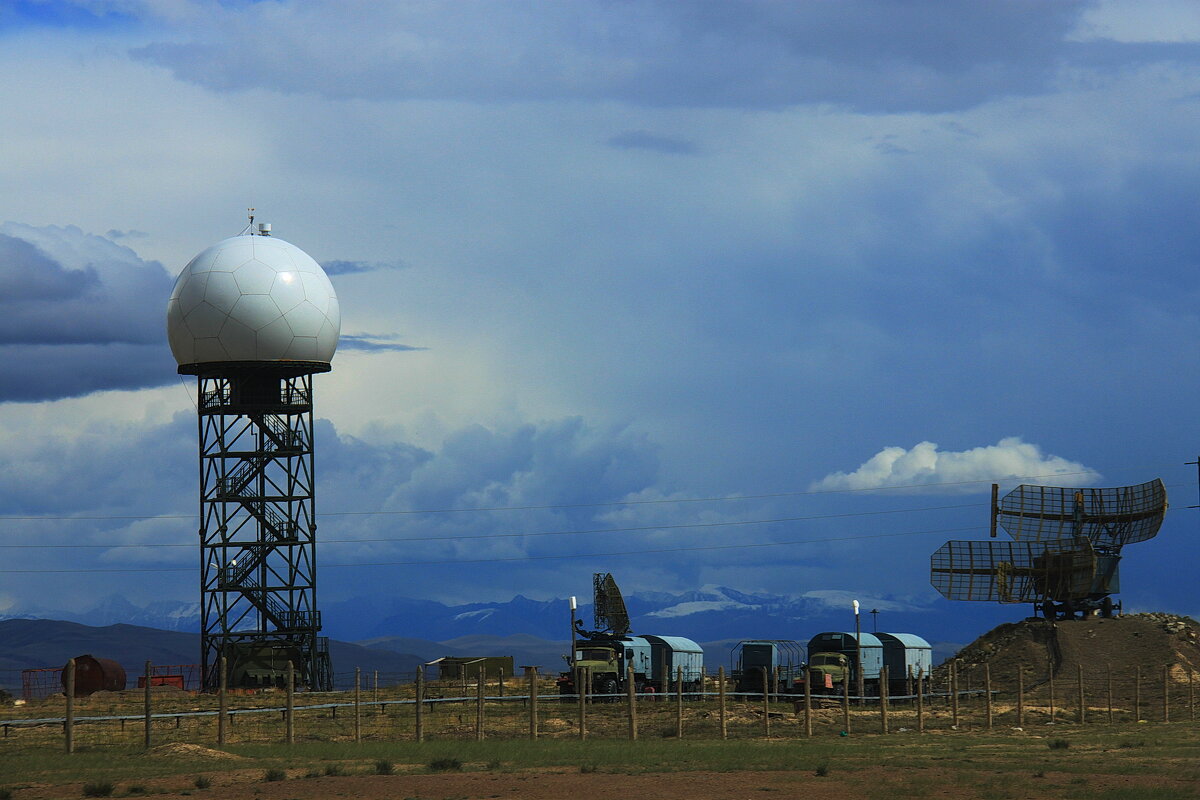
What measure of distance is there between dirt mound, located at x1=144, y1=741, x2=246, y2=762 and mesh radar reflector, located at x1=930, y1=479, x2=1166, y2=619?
5032 centimetres

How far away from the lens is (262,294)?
70500 millimetres

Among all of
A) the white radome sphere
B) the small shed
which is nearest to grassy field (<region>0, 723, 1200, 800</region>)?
the white radome sphere

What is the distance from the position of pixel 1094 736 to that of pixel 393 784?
26.4m

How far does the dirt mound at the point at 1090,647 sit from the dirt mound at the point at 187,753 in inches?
1777

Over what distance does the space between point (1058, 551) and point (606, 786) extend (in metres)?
55.3

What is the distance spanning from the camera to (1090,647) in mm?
76312

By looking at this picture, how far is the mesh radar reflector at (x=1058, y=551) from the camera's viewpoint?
3155 inches

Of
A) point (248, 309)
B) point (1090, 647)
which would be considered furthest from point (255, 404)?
point (1090, 647)

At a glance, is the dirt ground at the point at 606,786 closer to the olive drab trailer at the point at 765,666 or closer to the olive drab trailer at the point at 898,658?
the olive drab trailer at the point at 765,666

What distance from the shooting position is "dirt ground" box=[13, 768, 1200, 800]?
96.5ft

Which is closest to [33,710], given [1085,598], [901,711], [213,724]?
[213,724]

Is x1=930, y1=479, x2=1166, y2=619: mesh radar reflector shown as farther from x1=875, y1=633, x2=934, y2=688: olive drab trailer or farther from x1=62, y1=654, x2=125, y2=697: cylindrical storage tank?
x1=62, y1=654, x2=125, y2=697: cylindrical storage tank

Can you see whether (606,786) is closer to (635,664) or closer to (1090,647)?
(635,664)

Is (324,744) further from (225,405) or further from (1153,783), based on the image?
(225,405)
